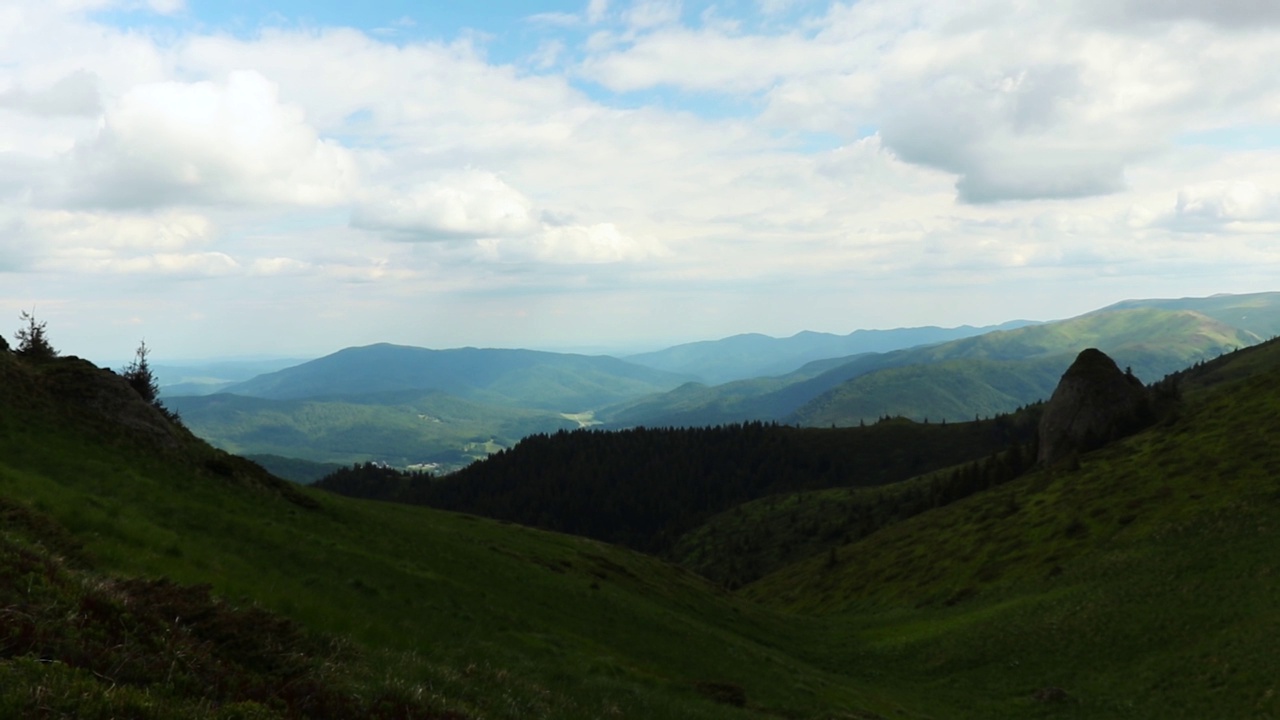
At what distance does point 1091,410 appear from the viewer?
12281 centimetres

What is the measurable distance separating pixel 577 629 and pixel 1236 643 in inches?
1454

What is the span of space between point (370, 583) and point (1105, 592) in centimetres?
5410

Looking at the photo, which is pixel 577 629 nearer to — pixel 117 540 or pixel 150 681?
pixel 117 540

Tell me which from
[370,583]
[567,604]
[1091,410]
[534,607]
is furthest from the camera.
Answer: [1091,410]

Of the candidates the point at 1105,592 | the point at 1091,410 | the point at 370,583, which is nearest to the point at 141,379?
the point at 370,583

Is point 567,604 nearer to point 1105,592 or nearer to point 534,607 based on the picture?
point 534,607

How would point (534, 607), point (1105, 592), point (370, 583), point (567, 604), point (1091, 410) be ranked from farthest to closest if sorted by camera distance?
point (1091, 410), point (1105, 592), point (567, 604), point (534, 607), point (370, 583)

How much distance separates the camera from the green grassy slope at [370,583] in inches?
750

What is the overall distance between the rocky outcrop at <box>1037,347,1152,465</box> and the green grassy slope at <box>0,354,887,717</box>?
317 ft

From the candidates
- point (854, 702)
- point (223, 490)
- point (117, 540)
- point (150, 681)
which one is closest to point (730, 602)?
point (854, 702)

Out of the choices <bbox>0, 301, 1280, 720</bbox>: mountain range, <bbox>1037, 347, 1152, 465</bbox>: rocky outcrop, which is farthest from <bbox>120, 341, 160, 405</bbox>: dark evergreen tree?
<bbox>1037, 347, 1152, 465</bbox>: rocky outcrop

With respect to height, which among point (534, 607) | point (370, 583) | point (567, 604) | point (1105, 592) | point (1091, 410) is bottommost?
point (1105, 592)

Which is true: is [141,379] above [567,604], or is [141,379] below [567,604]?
above

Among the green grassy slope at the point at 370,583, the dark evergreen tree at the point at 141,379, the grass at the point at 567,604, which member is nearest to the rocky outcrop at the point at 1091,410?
the grass at the point at 567,604
